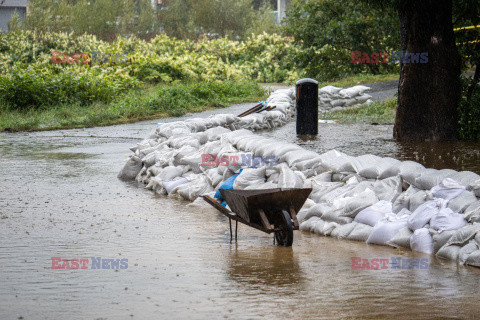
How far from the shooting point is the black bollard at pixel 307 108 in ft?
41.9

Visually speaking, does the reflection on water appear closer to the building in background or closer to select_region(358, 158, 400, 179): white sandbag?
select_region(358, 158, 400, 179): white sandbag

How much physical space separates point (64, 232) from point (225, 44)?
87.9 feet

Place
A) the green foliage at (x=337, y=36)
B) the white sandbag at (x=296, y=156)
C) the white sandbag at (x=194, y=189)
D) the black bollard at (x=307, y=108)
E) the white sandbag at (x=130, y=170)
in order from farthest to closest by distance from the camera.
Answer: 1. the green foliage at (x=337, y=36)
2. the black bollard at (x=307, y=108)
3. the white sandbag at (x=130, y=170)
4. the white sandbag at (x=194, y=189)
5. the white sandbag at (x=296, y=156)

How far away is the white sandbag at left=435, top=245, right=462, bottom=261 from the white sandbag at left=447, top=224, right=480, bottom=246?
3cm

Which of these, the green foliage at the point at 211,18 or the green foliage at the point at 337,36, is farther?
the green foliage at the point at 211,18

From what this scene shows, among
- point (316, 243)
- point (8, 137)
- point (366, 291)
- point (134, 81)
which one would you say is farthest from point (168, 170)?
point (134, 81)

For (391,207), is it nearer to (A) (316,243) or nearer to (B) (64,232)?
(A) (316,243)

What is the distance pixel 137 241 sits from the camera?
639 cm

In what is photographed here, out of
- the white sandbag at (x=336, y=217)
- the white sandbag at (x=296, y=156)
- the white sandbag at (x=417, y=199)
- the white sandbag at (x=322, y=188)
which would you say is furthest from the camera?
the white sandbag at (x=296, y=156)

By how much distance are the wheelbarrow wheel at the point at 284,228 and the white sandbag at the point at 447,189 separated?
1393mm

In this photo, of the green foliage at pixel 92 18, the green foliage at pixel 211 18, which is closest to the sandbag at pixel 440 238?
the green foliage at pixel 92 18

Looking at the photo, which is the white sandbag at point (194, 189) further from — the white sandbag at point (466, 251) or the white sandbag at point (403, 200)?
the white sandbag at point (466, 251)

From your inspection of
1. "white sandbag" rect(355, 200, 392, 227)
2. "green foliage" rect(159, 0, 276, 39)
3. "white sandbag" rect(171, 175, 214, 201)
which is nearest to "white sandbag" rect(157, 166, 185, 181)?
"white sandbag" rect(171, 175, 214, 201)

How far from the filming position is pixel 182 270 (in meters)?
5.36
